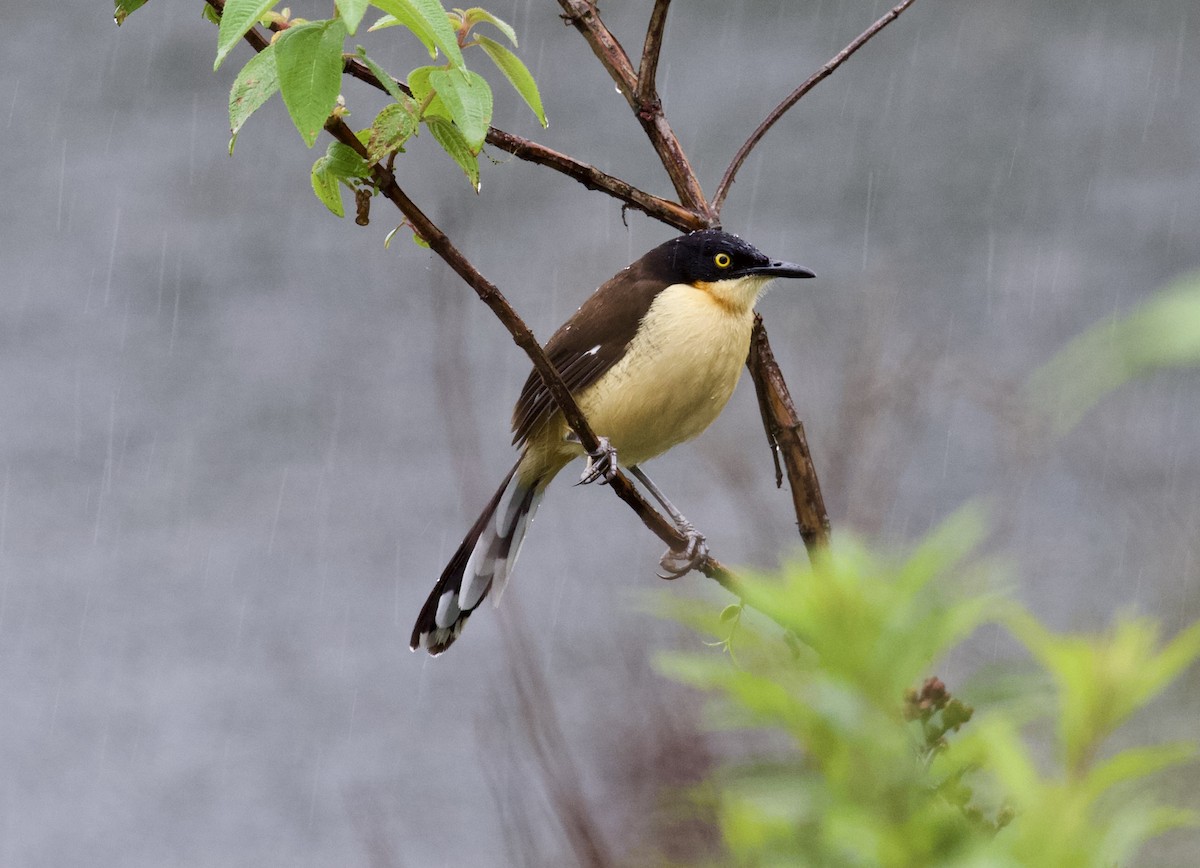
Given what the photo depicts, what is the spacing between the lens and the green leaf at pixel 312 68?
1.07m

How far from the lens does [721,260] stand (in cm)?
241

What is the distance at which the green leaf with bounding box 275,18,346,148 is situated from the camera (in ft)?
3.51

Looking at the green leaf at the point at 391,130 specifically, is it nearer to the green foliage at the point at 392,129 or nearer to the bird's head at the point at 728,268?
the green foliage at the point at 392,129

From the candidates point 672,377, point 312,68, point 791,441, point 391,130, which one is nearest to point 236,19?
point 312,68

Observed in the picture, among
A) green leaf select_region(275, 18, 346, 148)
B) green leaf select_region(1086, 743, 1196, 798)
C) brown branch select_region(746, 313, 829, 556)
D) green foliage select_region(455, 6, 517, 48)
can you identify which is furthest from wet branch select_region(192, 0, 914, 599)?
green leaf select_region(1086, 743, 1196, 798)

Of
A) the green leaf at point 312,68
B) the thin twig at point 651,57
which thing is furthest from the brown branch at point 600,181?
the green leaf at point 312,68

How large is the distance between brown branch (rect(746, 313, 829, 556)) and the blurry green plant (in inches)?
15.5

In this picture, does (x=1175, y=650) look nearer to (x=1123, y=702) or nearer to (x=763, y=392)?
(x=1123, y=702)

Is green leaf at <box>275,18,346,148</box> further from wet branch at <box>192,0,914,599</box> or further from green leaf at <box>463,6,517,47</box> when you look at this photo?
wet branch at <box>192,0,914,599</box>

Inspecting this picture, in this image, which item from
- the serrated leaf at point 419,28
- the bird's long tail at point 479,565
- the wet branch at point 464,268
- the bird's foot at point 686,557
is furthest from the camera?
the bird's long tail at point 479,565

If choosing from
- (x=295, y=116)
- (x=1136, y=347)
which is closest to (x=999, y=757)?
(x=1136, y=347)

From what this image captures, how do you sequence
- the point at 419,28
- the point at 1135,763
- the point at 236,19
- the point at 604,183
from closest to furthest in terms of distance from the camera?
the point at 1135,763
the point at 236,19
the point at 419,28
the point at 604,183

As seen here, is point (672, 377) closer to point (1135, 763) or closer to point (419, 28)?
point (419, 28)

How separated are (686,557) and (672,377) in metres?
0.45
